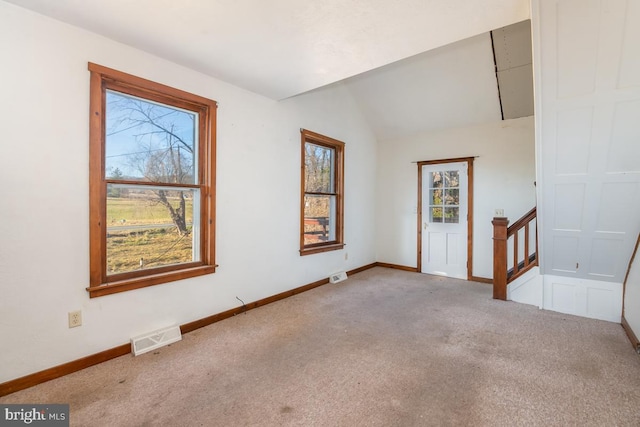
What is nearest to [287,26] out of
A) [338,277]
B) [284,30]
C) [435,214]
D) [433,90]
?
[284,30]

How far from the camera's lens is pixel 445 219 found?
194 inches

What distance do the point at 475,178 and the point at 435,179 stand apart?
63 cm

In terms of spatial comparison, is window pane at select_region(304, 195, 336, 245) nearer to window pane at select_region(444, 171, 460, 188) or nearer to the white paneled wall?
window pane at select_region(444, 171, 460, 188)

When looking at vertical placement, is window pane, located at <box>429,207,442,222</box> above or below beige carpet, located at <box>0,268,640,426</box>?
above

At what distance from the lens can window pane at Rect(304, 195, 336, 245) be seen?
14.0 ft

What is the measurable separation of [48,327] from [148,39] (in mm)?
2192

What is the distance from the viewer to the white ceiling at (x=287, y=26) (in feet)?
6.07

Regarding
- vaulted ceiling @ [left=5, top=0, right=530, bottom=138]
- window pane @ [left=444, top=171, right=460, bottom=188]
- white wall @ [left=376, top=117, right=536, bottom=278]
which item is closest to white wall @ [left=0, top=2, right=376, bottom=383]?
vaulted ceiling @ [left=5, top=0, right=530, bottom=138]

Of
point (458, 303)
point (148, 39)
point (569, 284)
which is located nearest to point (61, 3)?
point (148, 39)

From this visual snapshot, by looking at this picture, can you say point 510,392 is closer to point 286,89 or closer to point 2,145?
point 286,89

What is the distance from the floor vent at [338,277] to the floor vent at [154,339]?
2.33m

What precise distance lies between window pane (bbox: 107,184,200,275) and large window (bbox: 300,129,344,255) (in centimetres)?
153

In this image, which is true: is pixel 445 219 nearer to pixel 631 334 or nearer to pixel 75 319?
pixel 631 334

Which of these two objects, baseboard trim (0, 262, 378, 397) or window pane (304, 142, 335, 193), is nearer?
baseboard trim (0, 262, 378, 397)
